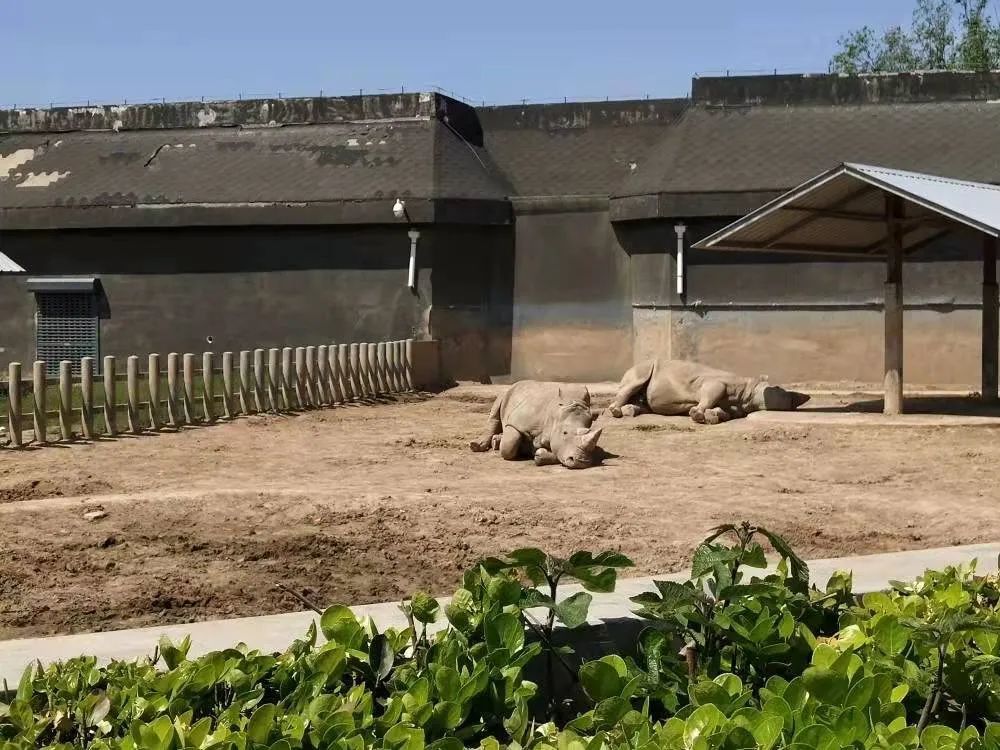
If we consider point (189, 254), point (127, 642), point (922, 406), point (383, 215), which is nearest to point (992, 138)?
point (922, 406)

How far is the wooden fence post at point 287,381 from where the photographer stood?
61.7ft

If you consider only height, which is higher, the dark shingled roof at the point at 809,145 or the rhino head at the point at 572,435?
the dark shingled roof at the point at 809,145

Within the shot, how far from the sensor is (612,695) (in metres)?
3.30

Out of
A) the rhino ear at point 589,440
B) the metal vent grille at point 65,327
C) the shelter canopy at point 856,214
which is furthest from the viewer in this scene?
the metal vent grille at point 65,327

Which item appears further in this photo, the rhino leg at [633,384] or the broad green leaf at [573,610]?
the rhino leg at [633,384]

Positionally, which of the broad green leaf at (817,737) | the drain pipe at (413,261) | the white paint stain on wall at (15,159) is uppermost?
the white paint stain on wall at (15,159)

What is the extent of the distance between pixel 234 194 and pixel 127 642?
21.4 m

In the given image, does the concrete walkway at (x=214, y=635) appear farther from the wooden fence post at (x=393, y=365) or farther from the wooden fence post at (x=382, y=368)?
the wooden fence post at (x=393, y=365)

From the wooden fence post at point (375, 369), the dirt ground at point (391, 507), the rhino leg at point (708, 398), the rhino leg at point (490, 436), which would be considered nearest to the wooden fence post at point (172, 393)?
the dirt ground at point (391, 507)

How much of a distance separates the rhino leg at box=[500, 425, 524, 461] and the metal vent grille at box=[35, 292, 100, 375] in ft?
43.5

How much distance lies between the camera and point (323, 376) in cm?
1975

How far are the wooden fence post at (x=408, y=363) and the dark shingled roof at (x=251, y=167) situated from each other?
9.42 ft

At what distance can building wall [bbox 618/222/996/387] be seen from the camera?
21.7 m

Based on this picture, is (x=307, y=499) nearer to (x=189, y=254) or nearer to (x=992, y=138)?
(x=189, y=254)
